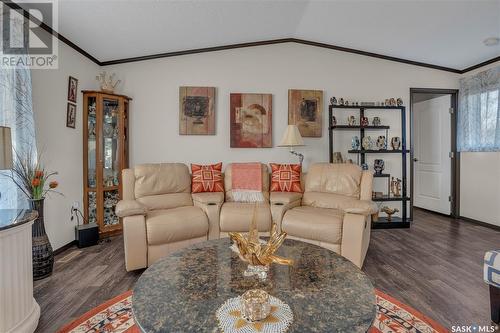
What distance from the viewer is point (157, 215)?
2.55 meters

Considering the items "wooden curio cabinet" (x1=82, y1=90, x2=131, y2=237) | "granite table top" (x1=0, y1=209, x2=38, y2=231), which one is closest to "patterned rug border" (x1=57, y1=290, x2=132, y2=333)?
"granite table top" (x1=0, y1=209, x2=38, y2=231)

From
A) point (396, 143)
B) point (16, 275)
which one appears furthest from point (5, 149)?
point (396, 143)

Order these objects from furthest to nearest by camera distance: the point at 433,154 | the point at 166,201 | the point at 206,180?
1. the point at 433,154
2. the point at 206,180
3. the point at 166,201

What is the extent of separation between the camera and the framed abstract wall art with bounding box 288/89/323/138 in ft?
13.1

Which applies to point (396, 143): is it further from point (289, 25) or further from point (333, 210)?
point (289, 25)

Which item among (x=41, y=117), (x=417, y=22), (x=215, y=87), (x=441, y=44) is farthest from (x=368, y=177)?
(x=41, y=117)

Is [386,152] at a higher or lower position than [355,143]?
lower

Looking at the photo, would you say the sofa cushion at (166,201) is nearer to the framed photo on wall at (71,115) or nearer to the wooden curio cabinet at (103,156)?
the wooden curio cabinet at (103,156)

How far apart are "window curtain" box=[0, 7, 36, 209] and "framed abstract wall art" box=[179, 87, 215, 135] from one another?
1796 millimetres

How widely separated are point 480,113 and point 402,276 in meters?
3.15

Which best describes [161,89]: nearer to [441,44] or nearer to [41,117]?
[41,117]

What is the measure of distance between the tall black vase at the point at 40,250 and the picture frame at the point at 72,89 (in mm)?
1412

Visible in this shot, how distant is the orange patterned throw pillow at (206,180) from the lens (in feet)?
10.6

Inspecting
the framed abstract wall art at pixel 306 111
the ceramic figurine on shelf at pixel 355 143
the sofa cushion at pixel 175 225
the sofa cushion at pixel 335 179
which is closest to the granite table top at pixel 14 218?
the sofa cushion at pixel 175 225
